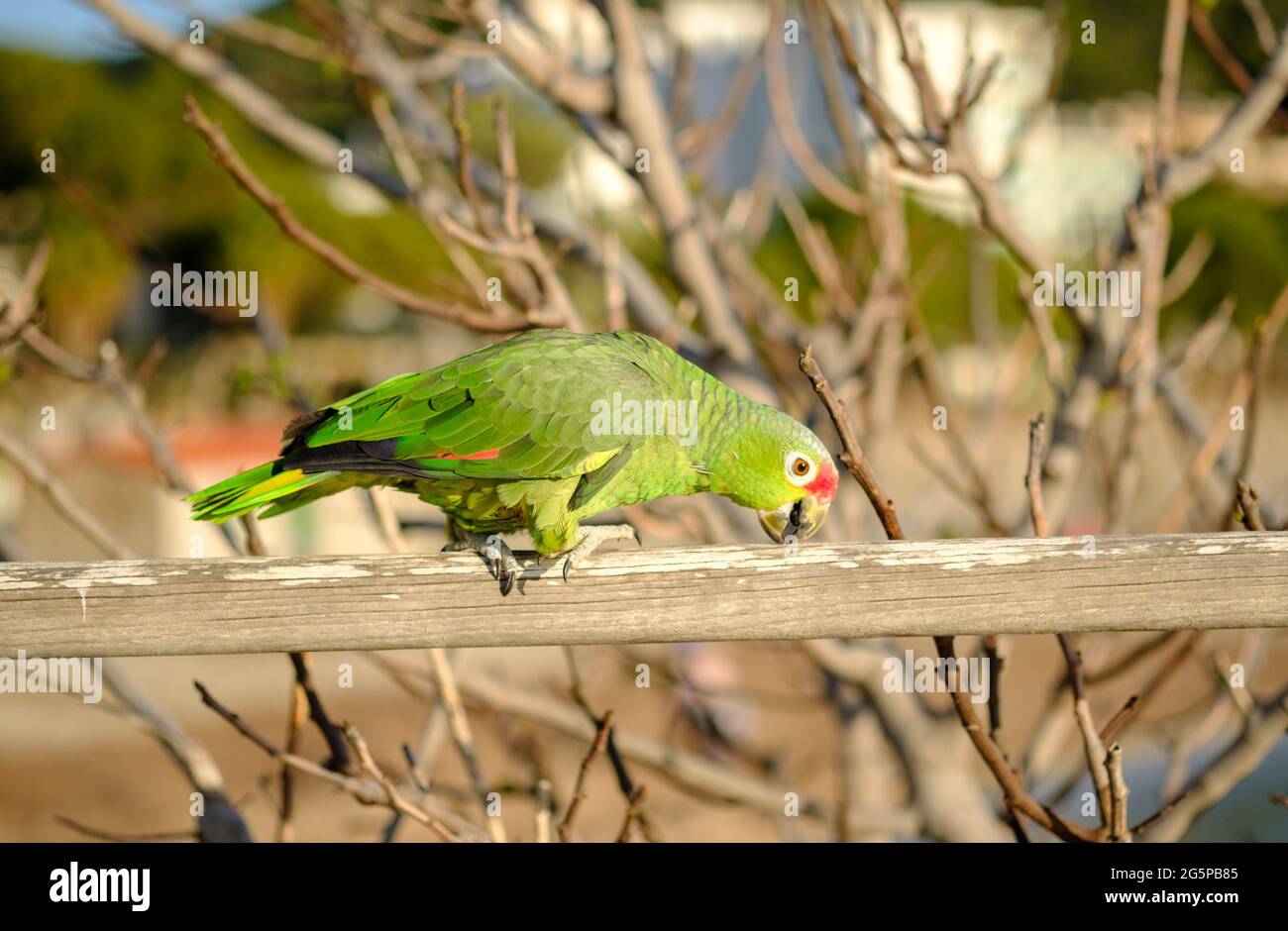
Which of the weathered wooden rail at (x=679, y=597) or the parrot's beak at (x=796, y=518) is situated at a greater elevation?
the parrot's beak at (x=796, y=518)

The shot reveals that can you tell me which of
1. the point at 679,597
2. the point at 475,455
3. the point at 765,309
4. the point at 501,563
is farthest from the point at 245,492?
the point at 765,309

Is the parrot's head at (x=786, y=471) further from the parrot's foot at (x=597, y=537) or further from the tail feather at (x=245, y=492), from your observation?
the tail feather at (x=245, y=492)

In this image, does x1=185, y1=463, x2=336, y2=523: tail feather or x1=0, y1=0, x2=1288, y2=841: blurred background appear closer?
x1=185, y1=463, x2=336, y2=523: tail feather

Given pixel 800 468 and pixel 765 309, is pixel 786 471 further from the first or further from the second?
pixel 765 309

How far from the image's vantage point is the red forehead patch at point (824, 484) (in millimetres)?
2609

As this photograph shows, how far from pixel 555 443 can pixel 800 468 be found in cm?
56

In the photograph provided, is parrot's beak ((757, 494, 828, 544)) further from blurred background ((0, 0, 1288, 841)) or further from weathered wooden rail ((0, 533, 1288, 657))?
weathered wooden rail ((0, 533, 1288, 657))

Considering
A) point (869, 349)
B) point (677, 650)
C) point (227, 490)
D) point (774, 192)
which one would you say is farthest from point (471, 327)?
point (677, 650)

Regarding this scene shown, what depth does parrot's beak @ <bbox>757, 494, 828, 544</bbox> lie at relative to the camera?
2654mm

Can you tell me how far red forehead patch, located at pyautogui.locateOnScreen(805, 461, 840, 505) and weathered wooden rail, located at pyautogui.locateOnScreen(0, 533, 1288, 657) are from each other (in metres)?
0.57

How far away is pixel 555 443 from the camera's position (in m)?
2.55

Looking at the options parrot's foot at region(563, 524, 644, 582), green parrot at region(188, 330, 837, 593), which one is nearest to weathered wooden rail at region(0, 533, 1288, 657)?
parrot's foot at region(563, 524, 644, 582)

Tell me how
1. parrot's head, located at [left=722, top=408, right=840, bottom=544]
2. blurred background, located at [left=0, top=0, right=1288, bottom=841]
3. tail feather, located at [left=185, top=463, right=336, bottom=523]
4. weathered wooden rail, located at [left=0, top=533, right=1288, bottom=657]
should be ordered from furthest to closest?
blurred background, located at [left=0, top=0, right=1288, bottom=841] < parrot's head, located at [left=722, top=408, right=840, bottom=544] < tail feather, located at [left=185, top=463, right=336, bottom=523] < weathered wooden rail, located at [left=0, top=533, right=1288, bottom=657]

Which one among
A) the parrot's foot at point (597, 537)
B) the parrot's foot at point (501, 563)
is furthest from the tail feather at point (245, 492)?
the parrot's foot at point (597, 537)
